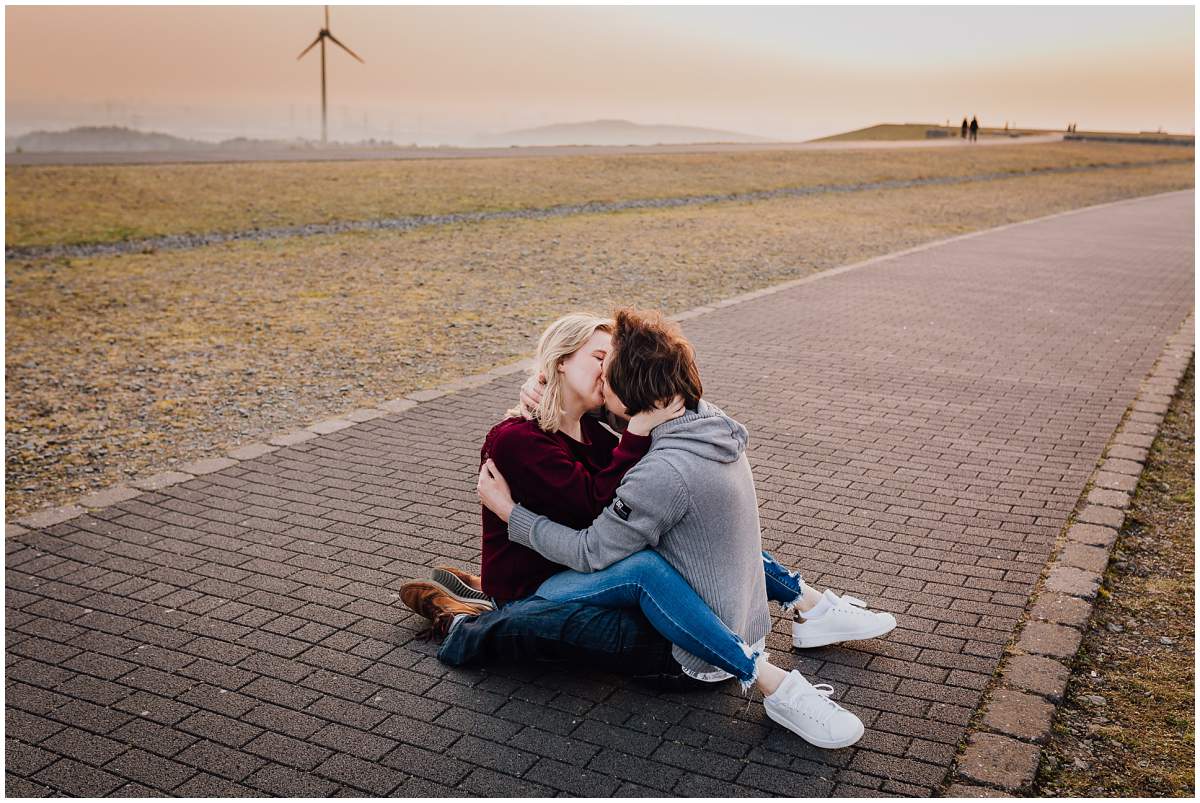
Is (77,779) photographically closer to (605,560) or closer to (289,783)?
(289,783)

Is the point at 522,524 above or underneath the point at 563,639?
above

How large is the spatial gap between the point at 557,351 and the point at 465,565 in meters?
1.69

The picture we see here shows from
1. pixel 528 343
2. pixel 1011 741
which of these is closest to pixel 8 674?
pixel 1011 741

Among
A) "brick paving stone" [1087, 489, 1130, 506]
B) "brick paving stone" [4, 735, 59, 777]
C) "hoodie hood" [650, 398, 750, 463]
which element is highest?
"hoodie hood" [650, 398, 750, 463]

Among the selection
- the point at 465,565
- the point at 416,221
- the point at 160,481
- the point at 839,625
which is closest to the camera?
the point at 839,625

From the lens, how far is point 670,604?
4203 mm

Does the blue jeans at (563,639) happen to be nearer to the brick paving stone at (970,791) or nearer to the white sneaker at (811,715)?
the white sneaker at (811,715)

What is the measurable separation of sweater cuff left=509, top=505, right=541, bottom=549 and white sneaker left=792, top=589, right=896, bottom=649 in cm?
125

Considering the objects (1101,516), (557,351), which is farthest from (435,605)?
(1101,516)

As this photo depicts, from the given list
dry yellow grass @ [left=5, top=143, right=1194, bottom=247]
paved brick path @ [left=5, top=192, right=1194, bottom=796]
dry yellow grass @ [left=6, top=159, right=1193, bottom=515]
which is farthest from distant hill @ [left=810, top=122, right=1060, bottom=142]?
paved brick path @ [left=5, top=192, right=1194, bottom=796]

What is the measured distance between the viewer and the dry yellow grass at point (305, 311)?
8.13m

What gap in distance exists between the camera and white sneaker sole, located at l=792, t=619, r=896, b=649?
4754 mm

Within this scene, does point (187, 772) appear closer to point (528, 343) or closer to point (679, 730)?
point (679, 730)

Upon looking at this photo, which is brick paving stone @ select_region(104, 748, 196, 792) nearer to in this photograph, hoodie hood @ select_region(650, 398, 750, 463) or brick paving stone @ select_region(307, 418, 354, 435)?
hoodie hood @ select_region(650, 398, 750, 463)
